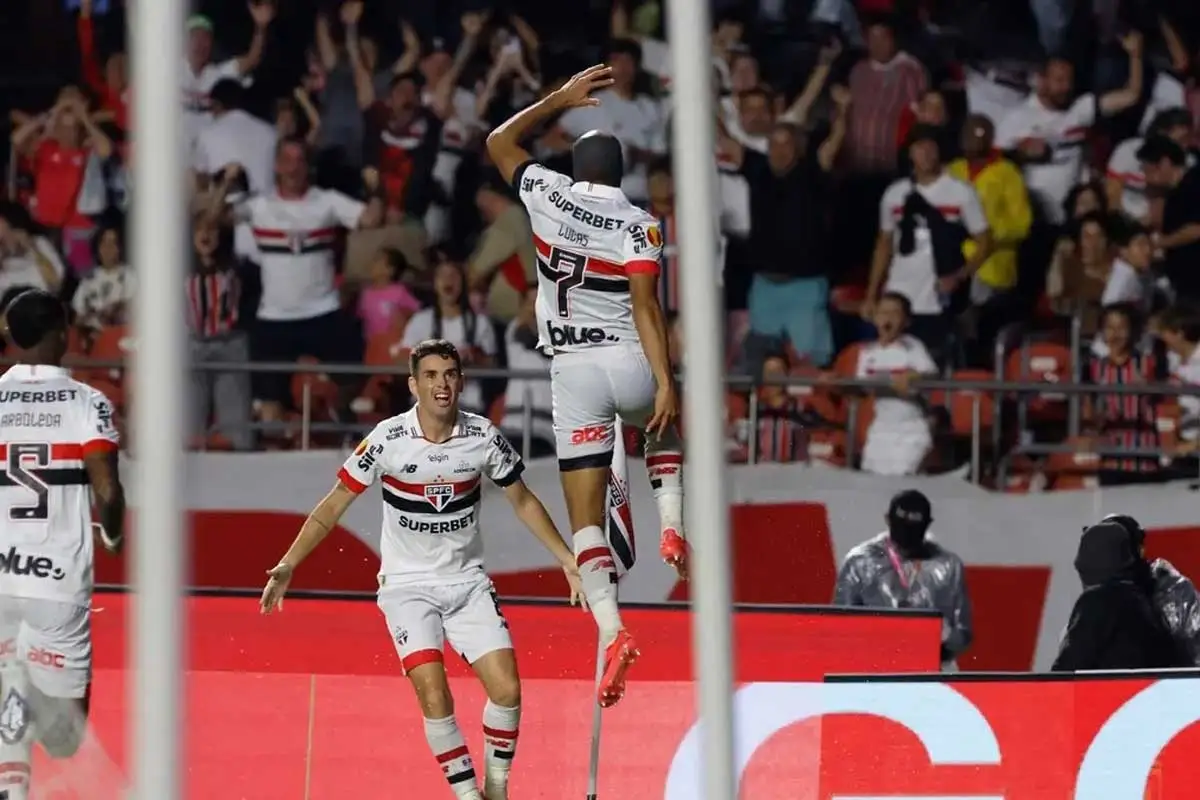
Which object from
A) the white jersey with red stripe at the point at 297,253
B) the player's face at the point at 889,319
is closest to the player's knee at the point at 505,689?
the player's face at the point at 889,319

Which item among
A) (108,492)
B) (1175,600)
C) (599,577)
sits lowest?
(1175,600)

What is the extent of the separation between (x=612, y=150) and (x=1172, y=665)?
3.45 metres

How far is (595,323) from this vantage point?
9.48 m

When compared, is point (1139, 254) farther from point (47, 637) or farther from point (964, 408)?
point (47, 637)

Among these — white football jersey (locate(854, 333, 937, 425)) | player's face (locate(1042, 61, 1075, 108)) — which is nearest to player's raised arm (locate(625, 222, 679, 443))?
white football jersey (locate(854, 333, 937, 425))

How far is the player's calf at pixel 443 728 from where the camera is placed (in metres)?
9.42

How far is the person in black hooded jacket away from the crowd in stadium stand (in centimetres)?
179

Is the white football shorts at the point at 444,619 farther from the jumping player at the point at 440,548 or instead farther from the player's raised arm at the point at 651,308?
the player's raised arm at the point at 651,308

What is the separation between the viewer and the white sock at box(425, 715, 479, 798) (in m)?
9.47

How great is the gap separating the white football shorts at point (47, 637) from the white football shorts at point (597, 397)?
196 cm

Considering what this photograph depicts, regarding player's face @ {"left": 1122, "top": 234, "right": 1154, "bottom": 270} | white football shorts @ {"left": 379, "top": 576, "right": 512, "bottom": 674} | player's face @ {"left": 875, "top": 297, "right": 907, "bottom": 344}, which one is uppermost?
player's face @ {"left": 1122, "top": 234, "right": 1154, "bottom": 270}

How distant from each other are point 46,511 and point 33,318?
0.75 metres

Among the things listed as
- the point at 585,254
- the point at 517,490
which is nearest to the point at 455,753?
the point at 517,490

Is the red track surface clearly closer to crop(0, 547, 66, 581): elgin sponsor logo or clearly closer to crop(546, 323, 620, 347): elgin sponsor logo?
crop(0, 547, 66, 581): elgin sponsor logo
